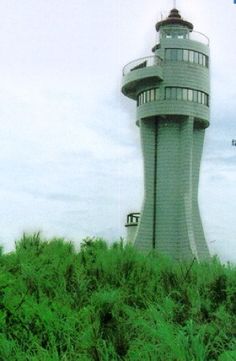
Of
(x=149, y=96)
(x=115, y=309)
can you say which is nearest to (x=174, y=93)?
(x=149, y=96)

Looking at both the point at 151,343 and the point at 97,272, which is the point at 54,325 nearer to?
the point at 151,343

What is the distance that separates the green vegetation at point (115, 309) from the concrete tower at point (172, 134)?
181 feet

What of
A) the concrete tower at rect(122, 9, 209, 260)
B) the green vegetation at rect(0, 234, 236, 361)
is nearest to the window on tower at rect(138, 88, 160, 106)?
the concrete tower at rect(122, 9, 209, 260)

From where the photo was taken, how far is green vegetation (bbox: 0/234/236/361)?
8953 millimetres

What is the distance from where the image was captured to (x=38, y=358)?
29.1ft

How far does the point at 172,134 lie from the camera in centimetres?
7294

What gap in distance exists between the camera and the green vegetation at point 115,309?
8953 millimetres

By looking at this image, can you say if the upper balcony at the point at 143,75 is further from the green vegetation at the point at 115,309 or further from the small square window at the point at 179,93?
the green vegetation at the point at 115,309

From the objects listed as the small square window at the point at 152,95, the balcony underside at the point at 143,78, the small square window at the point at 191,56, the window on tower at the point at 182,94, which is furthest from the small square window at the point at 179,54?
the small square window at the point at 152,95

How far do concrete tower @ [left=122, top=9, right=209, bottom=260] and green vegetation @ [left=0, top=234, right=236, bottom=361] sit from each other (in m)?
55.1

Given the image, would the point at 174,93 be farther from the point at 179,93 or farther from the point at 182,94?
the point at 182,94

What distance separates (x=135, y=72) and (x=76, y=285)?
6171 cm

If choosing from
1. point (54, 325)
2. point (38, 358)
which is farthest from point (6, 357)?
point (54, 325)

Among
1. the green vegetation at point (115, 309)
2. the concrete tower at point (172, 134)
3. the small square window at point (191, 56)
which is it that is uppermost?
the small square window at point (191, 56)
